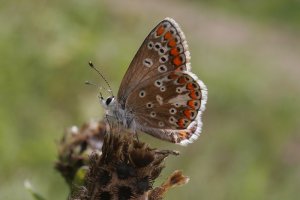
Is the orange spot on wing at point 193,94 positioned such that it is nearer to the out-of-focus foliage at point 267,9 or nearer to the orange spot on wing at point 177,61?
the orange spot on wing at point 177,61

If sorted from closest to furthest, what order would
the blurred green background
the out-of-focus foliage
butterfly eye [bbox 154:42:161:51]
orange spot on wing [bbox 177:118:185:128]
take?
butterfly eye [bbox 154:42:161:51] < orange spot on wing [bbox 177:118:185:128] < the blurred green background < the out-of-focus foliage

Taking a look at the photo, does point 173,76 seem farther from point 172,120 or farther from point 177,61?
point 172,120

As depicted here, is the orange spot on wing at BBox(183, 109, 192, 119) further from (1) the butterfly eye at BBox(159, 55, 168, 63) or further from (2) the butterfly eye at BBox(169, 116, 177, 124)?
(1) the butterfly eye at BBox(159, 55, 168, 63)

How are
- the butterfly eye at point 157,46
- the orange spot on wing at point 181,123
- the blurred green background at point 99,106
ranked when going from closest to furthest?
the butterfly eye at point 157,46 < the orange spot on wing at point 181,123 < the blurred green background at point 99,106

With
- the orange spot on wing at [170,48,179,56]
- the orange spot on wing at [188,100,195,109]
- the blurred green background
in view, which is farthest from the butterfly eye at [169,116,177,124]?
the blurred green background

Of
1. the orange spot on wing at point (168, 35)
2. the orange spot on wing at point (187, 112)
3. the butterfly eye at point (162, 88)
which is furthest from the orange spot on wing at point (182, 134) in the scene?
the orange spot on wing at point (168, 35)

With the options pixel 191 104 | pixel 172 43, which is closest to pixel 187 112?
pixel 191 104
